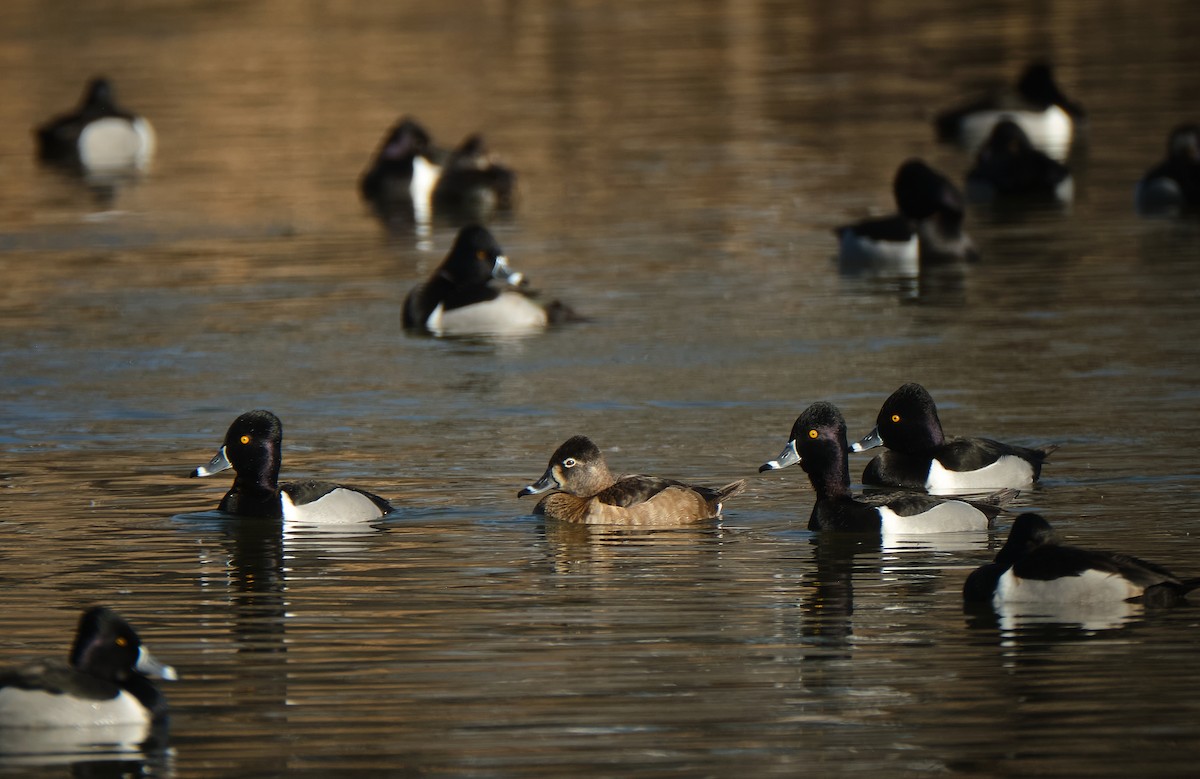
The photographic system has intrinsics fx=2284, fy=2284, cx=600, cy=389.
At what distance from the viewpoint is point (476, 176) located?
2984 centimetres

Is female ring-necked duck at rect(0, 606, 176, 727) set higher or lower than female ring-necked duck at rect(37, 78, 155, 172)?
lower

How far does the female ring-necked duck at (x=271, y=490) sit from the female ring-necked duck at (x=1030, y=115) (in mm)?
22373

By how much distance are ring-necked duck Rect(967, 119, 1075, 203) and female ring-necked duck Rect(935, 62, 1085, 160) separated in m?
4.99

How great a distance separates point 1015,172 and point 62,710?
21276 millimetres

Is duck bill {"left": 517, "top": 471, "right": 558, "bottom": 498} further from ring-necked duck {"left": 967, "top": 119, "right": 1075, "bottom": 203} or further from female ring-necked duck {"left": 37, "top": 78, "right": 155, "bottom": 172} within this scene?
female ring-necked duck {"left": 37, "top": 78, "right": 155, "bottom": 172}

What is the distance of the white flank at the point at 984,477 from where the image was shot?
13.9 metres

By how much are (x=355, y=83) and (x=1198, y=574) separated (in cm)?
3311

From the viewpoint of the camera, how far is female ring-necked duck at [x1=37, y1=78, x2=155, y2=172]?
119 feet

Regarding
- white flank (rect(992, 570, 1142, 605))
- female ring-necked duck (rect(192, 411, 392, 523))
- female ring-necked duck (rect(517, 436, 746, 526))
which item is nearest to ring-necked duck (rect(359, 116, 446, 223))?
female ring-necked duck (rect(192, 411, 392, 523))

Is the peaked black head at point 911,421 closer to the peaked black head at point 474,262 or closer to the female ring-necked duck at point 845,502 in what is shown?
the female ring-necked duck at point 845,502

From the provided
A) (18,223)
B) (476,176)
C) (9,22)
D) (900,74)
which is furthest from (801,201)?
(9,22)

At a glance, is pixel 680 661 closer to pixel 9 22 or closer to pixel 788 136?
pixel 788 136

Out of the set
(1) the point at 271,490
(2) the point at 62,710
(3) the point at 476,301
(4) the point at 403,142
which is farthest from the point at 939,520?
(4) the point at 403,142

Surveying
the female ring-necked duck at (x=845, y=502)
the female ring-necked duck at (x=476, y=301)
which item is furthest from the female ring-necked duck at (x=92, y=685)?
the female ring-necked duck at (x=476, y=301)
